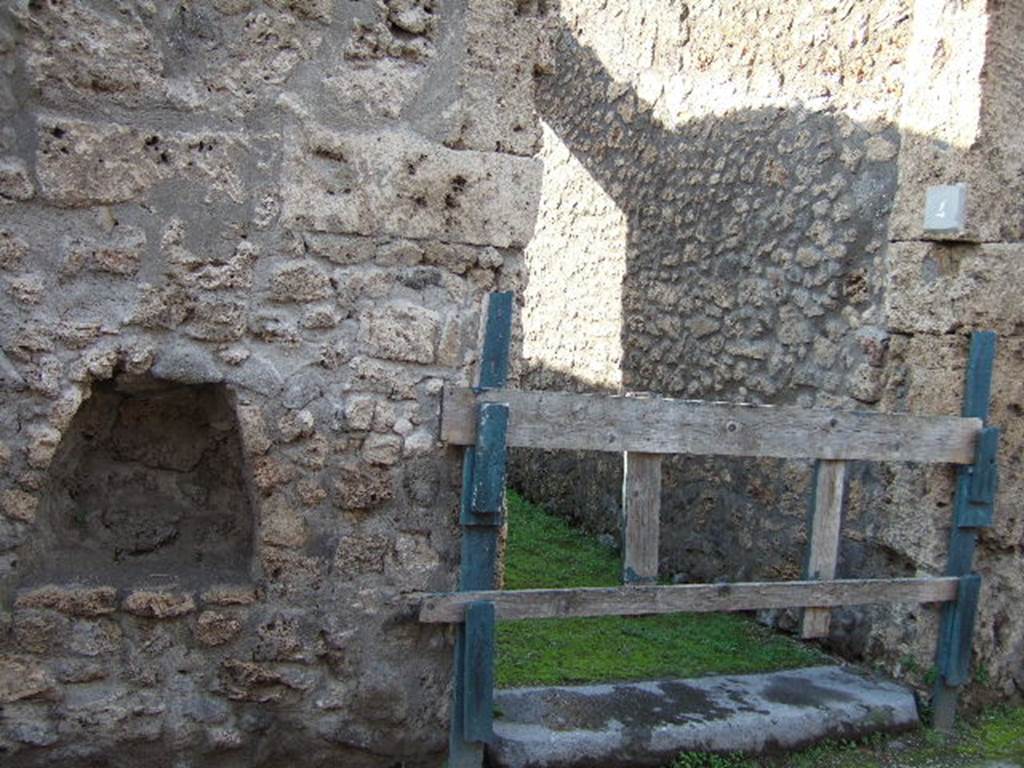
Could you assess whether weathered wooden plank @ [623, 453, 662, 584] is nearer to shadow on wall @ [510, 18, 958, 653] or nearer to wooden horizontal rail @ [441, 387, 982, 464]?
wooden horizontal rail @ [441, 387, 982, 464]

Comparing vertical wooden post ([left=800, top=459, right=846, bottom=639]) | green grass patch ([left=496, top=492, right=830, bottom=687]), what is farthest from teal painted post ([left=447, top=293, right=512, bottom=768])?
vertical wooden post ([left=800, top=459, right=846, bottom=639])

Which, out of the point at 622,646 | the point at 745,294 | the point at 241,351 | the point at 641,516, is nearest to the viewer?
the point at 241,351

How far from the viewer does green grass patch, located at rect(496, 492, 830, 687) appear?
4.10 m

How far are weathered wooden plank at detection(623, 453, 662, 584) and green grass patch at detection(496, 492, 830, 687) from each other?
0.84 meters

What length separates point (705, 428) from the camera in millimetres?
3398

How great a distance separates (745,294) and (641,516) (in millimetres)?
2338

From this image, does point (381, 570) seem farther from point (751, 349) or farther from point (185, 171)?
point (751, 349)

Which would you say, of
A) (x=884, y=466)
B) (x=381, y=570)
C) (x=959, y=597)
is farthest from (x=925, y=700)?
(x=381, y=570)

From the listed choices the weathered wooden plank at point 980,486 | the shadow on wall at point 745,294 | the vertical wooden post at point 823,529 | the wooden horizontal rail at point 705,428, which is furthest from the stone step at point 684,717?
the wooden horizontal rail at point 705,428

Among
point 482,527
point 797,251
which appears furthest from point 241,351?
point 797,251

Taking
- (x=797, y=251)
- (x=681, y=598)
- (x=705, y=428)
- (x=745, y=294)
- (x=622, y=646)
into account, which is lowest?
(x=622, y=646)

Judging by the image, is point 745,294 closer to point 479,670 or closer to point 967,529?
point 967,529

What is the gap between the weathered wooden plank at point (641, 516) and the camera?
3266 mm

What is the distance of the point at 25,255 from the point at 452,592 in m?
1.57
